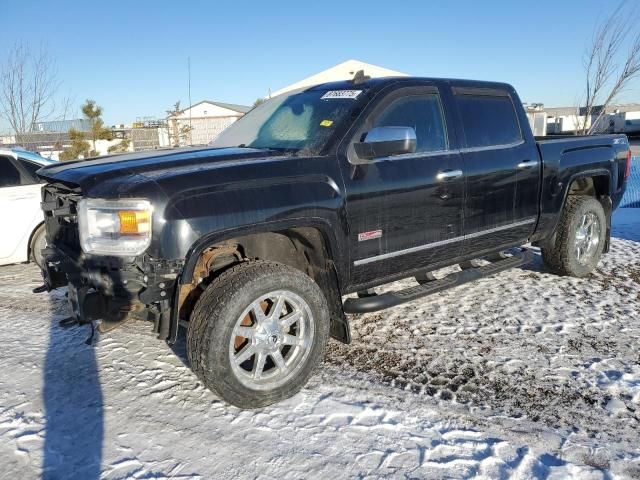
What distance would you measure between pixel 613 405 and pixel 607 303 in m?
1.97

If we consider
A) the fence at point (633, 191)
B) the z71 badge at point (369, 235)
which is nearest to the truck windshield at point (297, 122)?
the z71 badge at point (369, 235)

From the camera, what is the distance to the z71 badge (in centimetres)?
328

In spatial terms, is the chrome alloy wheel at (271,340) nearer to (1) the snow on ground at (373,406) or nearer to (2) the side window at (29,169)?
(1) the snow on ground at (373,406)

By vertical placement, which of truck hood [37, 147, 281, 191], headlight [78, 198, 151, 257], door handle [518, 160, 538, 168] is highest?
truck hood [37, 147, 281, 191]

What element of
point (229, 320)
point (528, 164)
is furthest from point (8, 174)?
point (528, 164)

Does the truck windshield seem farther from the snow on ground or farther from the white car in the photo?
the white car

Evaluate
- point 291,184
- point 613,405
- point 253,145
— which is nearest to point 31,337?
point 253,145

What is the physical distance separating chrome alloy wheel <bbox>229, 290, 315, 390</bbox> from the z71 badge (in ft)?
1.95

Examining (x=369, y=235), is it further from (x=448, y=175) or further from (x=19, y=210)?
(x=19, y=210)

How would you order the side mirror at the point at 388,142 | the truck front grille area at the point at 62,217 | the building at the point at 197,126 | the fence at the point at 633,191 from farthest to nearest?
the building at the point at 197,126, the fence at the point at 633,191, the side mirror at the point at 388,142, the truck front grille area at the point at 62,217

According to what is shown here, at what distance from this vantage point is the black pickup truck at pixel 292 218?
8.64 ft

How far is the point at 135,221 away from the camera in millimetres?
2523

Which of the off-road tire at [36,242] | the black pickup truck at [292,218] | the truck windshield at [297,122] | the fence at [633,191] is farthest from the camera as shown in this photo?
the fence at [633,191]

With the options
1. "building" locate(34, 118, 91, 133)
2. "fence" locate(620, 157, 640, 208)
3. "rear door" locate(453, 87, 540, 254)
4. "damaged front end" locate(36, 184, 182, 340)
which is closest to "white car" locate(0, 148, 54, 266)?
"damaged front end" locate(36, 184, 182, 340)
